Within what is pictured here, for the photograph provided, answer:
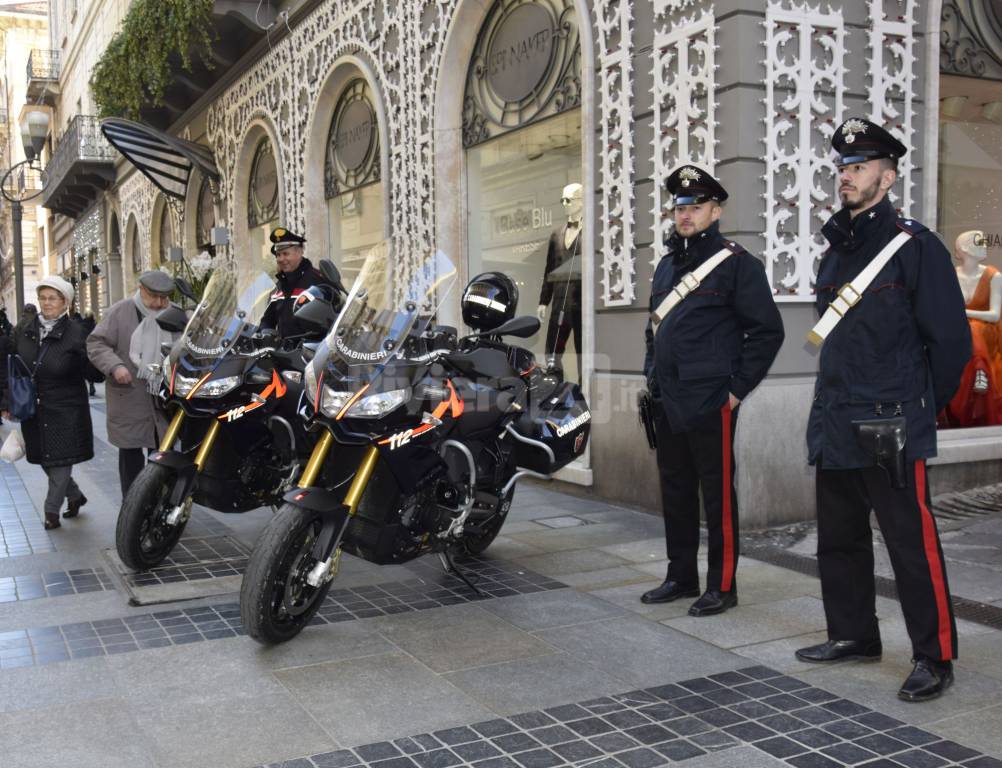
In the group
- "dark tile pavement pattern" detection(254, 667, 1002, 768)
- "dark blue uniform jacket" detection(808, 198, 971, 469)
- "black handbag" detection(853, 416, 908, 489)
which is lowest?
"dark tile pavement pattern" detection(254, 667, 1002, 768)

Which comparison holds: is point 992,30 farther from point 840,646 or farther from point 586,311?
point 840,646

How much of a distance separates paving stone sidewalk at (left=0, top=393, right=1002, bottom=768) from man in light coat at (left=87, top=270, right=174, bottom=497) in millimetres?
1156

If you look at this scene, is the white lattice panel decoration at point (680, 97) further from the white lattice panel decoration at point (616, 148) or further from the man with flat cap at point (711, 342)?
the man with flat cap at point (711, 342)

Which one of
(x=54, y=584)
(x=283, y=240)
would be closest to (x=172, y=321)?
(x=283, y=240)

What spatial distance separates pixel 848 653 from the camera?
12.7 ft

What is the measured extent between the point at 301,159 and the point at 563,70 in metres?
6.23

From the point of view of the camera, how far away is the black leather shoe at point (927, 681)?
348 centimetres

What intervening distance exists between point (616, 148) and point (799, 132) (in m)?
1.34

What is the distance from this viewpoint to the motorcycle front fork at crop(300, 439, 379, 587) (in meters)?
4.03

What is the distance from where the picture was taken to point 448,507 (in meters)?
4.52

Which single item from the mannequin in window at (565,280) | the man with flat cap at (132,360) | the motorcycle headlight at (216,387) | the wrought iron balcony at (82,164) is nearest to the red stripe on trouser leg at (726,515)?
the motorcycle headlight at (216,387)

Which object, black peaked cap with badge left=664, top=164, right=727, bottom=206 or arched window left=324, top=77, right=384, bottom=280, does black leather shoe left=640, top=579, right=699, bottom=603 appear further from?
arched window left=324, top=77, right=384, bottom=280

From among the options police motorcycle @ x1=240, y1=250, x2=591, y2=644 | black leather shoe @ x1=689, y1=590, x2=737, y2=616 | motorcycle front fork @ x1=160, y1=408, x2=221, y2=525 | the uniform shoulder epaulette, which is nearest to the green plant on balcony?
motorcycle front fork @ x1=160, y1=408, x2=221, y2=525

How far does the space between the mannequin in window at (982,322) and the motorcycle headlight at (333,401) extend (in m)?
5.33
